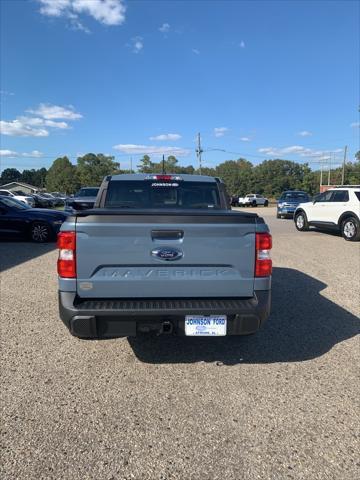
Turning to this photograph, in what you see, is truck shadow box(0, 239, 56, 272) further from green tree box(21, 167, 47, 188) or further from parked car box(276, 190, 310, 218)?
green tree box(21, 167, 47, 188)

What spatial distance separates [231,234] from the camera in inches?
129

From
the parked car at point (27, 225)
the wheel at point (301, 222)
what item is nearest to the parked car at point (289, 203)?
the wheel at point (301, 222)

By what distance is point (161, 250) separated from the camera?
325cm

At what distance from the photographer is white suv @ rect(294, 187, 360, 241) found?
13.0 meters

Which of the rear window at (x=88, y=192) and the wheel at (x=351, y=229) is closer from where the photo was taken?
the wheel at (x=351, y=229)

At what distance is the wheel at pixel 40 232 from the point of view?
12.0 m

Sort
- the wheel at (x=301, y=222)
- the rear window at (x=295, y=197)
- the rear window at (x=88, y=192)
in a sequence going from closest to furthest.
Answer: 1. the wheel at (x=301, y=222)
2. the rear window at (x=88, y=192)
3. the rear window at (x=295, y=197)

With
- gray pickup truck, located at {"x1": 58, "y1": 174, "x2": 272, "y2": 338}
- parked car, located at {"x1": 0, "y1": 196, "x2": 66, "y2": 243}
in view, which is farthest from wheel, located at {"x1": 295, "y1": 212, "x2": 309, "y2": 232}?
gray pickup truck, located at {"x1": 58, "y1": 174, "x2": 272, "y2": 338}

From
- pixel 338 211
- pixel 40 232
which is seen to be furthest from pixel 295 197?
pixel 40 232

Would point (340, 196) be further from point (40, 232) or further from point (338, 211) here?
point (40, 232)

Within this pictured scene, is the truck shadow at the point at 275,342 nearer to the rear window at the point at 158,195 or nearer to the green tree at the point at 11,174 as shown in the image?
the rear window at the point at 158,195

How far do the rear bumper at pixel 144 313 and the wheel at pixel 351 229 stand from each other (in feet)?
35.5

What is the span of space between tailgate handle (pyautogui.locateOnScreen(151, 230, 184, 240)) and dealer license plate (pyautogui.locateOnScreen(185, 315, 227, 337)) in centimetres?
66

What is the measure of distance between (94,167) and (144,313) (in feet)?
398
